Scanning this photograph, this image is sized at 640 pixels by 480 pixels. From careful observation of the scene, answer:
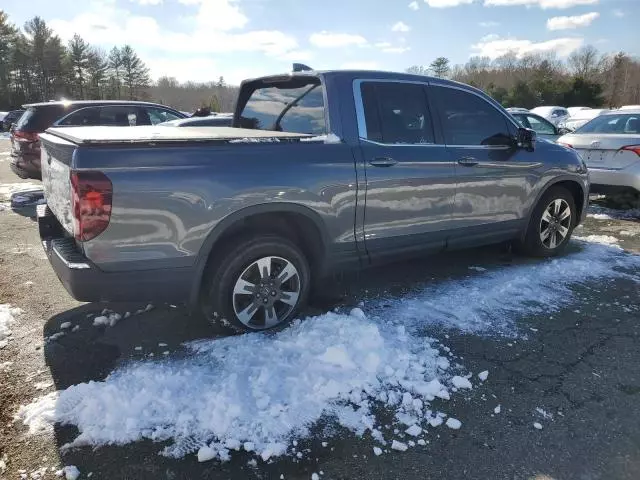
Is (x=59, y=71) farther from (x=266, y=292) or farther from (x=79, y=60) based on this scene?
(x=266, y=292)

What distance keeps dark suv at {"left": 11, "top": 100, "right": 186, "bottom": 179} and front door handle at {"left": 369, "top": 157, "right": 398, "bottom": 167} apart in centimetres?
689

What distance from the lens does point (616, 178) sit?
7.17 metres

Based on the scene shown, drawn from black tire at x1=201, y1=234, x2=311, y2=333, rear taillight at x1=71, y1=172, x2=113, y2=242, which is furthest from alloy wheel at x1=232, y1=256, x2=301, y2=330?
rear taillight at x1=71, y1=172, x2=113, y2=242

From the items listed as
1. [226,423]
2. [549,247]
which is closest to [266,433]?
[226,423]

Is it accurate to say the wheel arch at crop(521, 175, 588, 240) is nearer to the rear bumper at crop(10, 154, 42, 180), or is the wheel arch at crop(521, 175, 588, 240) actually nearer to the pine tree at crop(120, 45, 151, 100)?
the rear bumper at crop(10, 154, 42, 180)

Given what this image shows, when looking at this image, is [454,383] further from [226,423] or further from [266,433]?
[226,423]

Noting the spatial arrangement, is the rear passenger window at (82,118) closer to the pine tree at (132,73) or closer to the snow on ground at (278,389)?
the snow on ground at (278,389)

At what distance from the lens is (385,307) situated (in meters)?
4.00

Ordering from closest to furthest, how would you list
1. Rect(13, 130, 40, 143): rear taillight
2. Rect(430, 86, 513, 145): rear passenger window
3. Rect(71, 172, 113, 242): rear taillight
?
1. Rect(71, 172, 113, 242): rear taillight
2. Rect(430, 86, 513, 145): rear passenger window
3. Rect(13, 130, 40, 143): rear taillight

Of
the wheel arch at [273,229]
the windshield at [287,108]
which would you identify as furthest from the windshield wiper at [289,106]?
the wheel arch at [273,229]

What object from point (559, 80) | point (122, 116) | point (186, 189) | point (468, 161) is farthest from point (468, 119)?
point (559, 80)

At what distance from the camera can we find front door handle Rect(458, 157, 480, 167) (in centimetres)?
430

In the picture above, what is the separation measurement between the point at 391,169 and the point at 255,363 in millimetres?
1842

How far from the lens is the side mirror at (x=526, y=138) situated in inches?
186
